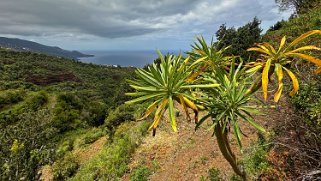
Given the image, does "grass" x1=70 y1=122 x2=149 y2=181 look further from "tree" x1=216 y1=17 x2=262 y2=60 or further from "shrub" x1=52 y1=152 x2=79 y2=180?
"tree" x1=216 y1=17 x2=262 y2=60

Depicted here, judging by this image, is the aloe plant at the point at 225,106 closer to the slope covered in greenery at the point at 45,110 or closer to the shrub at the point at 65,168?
the slope covered in greenery at the point at 45,110

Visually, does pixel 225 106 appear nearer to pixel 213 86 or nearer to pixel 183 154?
pixel 213 86

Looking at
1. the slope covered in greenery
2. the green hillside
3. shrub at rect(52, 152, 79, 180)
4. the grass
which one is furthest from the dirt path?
shrub at rect(52, 152, 79, 180)

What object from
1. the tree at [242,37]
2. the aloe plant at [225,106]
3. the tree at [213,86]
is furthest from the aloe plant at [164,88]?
the tree at [242,37]

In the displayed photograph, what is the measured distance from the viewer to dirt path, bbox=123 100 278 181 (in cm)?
987

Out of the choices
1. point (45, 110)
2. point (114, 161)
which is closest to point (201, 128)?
point (114, 161)

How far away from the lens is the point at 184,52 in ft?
11.4

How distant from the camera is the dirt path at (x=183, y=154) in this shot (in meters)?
9.87

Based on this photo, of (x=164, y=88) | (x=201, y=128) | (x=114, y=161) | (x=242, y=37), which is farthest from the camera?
(x=242, y=37)

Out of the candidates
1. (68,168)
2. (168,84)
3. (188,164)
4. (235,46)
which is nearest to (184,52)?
(168,84)

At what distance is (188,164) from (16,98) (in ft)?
151

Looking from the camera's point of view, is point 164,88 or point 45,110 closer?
point 164,88

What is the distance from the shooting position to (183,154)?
1117cm

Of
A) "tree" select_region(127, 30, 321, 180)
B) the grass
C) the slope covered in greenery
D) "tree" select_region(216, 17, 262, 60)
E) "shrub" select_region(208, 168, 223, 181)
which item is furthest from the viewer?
"tree" select_region(216, 17, 262, 60)
